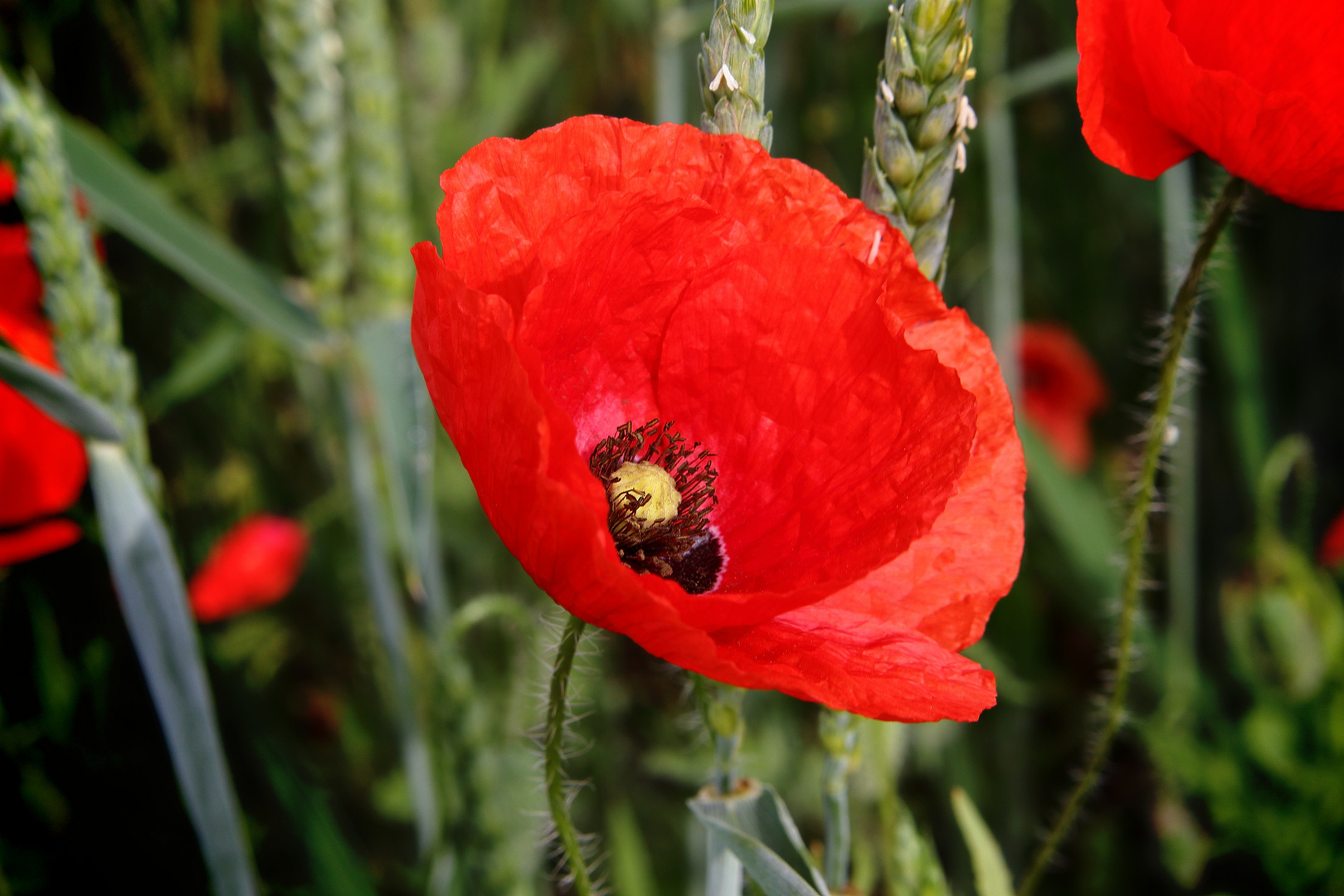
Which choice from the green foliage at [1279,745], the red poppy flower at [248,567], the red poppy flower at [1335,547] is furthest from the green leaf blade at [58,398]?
the red poppy flower at [1335,547]

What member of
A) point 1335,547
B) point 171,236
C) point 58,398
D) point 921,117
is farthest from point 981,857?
point 1335,547

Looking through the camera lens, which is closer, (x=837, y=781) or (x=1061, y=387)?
Result: (x=837, y=781)

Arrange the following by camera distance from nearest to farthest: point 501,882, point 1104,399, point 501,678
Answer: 1. point 501,882
2. point 501,678
3. point 1104,399

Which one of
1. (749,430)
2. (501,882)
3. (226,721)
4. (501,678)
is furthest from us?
(501,678)

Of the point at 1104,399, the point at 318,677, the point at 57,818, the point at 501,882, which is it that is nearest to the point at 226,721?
the point at 57,818

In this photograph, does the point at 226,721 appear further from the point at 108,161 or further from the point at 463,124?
the point at 463,124

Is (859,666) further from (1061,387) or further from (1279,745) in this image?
(1061,387)

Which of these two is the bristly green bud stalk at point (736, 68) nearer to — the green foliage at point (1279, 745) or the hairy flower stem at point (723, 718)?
the hairy flower stem at point (723, 718)
